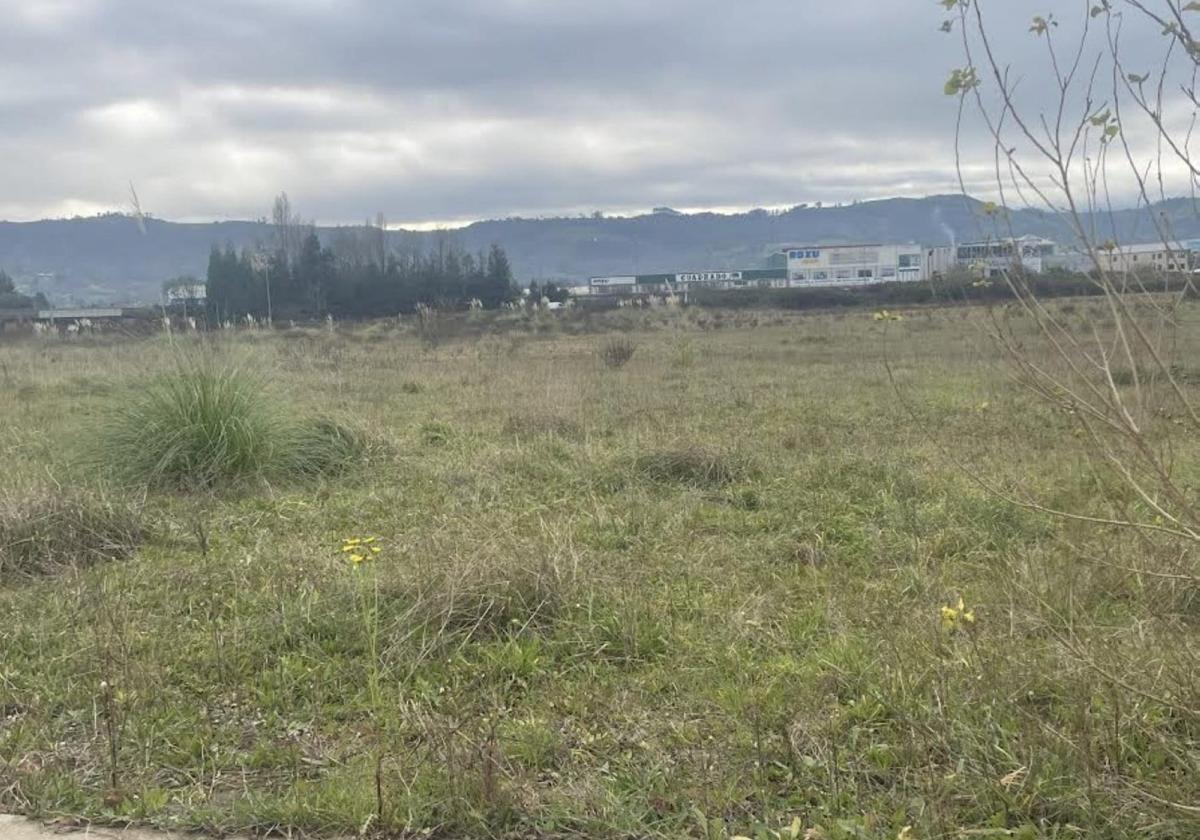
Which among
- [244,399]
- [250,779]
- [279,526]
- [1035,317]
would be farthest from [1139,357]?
[244,399]

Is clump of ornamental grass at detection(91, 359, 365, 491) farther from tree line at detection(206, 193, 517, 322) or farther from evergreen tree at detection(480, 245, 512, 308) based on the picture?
evergreen tree at detection(480, 245, 512, 308)

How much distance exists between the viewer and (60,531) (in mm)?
5070

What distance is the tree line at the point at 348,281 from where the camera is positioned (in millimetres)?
50938

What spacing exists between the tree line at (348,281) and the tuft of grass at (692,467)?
1589 inches

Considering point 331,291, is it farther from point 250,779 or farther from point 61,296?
point 250,779

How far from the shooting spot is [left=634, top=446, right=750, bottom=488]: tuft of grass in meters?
6.76

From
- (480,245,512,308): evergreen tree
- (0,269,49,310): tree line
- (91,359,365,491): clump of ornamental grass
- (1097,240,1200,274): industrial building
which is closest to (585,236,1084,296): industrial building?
(480,245,512,308): evergreen tree

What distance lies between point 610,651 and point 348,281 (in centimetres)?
5432

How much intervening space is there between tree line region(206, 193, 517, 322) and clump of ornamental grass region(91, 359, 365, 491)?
3921 centimetres

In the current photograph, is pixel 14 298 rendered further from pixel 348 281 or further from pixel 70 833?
pixel 70 833

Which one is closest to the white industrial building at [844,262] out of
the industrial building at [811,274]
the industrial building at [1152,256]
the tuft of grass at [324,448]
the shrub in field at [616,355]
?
the industrial building at [811,274]

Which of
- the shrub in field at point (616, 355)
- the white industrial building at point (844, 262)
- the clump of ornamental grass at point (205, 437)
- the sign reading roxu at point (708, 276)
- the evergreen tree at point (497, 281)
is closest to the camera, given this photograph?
the clump of ornamental grass at point (205, 437)

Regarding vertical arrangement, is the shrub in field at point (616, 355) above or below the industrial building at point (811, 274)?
below

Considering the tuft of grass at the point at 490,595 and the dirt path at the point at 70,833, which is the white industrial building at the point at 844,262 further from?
the dirt path at the point at 70,833
